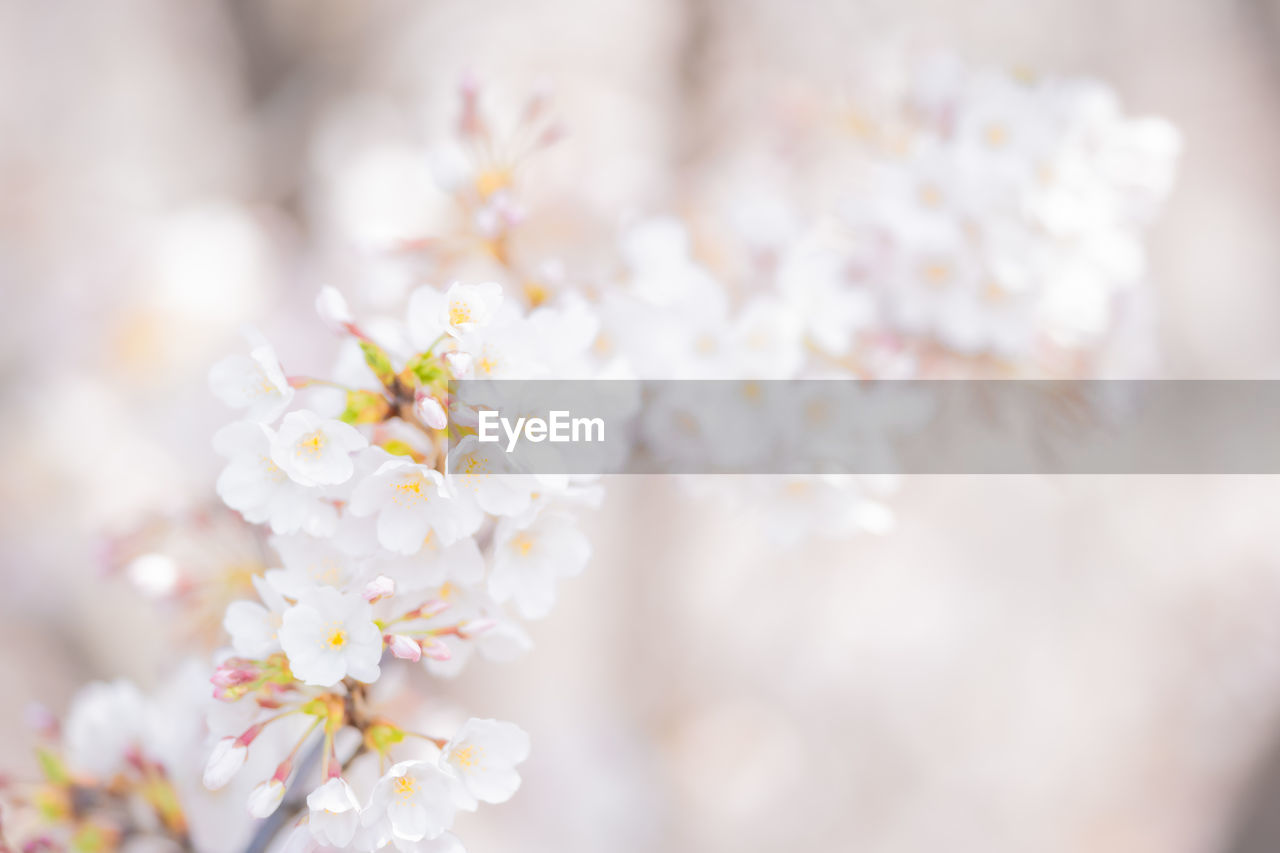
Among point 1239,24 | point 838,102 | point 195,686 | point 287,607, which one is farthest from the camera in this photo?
point 1239,24

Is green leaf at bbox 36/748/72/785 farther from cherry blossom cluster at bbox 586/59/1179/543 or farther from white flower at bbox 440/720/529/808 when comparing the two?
cherry blossom cluster at bbox 586/59/1179/543

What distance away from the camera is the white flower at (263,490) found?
21.1 inches

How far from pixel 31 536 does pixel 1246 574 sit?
123 inches

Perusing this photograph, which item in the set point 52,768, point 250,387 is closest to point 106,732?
point 52,768

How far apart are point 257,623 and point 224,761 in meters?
0.09

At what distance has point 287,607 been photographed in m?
0.53

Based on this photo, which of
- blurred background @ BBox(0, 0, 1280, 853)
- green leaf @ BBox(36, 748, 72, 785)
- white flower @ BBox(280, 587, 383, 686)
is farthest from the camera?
blurred background @ BBox(0, 0, 1280, 853)

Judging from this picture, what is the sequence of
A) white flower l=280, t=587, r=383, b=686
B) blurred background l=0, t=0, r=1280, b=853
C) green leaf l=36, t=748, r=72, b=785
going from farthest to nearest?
blurred background l=0, t=0, r=1280, b=853
green leaf l=36, t=748, r=72, b=785
white flower l=280, t=587, r=383, b=686

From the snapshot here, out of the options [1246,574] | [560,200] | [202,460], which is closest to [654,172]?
[560,200]

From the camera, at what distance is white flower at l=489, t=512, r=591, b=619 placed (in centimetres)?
57

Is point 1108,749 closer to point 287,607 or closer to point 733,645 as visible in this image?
point 733,645

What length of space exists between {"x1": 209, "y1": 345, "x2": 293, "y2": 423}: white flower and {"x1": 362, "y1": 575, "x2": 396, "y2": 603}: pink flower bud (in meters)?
0.13

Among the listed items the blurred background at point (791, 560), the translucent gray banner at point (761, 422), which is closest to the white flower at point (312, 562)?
the translucent gray banner at point (761, 422)

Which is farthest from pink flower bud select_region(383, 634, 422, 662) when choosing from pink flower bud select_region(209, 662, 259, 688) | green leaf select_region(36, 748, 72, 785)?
green leaf select_region(36, 748, 72, 785)
